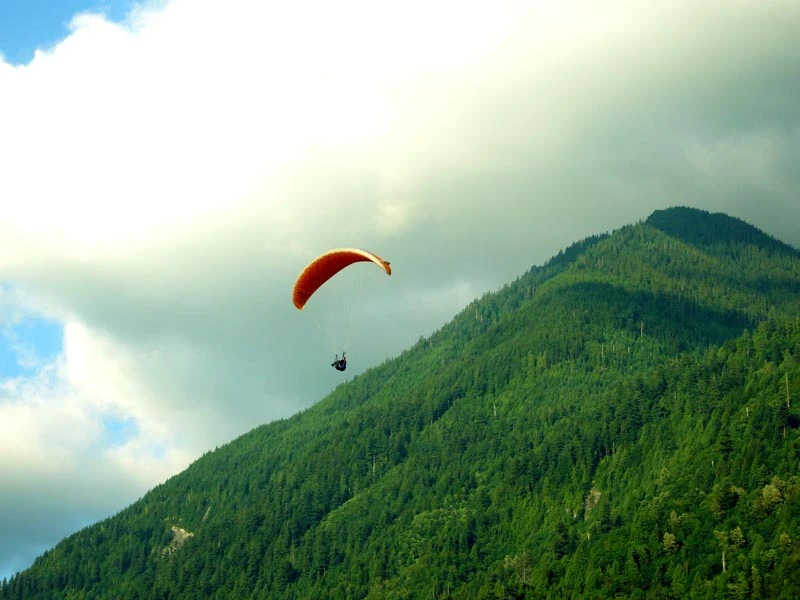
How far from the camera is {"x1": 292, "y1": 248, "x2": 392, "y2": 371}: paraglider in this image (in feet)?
343

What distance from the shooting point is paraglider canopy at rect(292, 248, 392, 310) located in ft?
345

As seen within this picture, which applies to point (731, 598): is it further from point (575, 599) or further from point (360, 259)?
point (360, 259)

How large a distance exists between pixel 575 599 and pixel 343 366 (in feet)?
339

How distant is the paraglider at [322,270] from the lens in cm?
10444

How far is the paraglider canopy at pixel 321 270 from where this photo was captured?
105 m

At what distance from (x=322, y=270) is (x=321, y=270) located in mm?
88

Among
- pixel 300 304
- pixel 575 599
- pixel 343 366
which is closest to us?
pixel 343 366

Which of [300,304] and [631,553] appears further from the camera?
[631,553]

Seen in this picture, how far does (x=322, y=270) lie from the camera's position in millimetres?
109125

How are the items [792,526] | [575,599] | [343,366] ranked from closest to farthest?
[343,366]
[792,526]
[575,599]

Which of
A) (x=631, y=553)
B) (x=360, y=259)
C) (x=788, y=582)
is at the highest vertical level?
(x=360, y=259)

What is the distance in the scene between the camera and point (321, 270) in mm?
109125

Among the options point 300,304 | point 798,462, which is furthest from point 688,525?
point 300,304

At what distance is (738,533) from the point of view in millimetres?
182500
